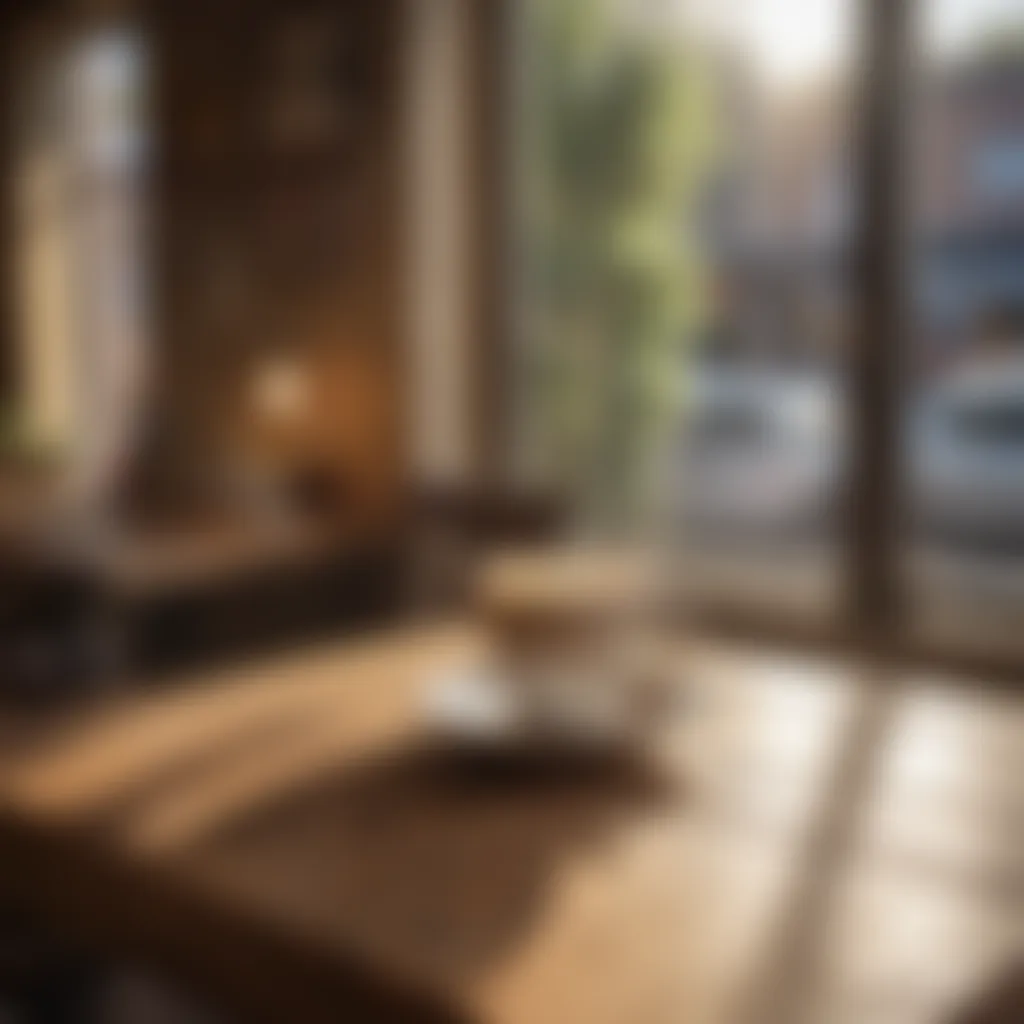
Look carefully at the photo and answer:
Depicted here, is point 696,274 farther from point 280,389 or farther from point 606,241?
point 280,389

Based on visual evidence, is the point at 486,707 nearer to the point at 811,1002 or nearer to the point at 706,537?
the point at 811,1002

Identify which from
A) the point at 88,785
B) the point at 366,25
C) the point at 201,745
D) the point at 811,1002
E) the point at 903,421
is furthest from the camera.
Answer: the point at 366,25

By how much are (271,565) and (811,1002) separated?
1928 mm

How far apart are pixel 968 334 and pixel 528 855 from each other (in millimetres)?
1529

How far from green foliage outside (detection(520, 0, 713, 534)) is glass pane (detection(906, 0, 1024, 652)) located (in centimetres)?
45

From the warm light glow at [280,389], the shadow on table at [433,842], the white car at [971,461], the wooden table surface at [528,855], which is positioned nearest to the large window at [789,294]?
the white car at [971,461]

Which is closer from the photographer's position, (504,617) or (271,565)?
(504,617)

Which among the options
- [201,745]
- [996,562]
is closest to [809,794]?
[201,745]

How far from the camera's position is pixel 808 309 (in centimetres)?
264

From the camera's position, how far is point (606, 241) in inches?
116

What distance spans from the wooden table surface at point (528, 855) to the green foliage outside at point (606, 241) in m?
1.22

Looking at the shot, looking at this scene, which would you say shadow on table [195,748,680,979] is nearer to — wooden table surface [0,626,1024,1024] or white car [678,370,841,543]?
wooden table surface [0,626,1024,1024]

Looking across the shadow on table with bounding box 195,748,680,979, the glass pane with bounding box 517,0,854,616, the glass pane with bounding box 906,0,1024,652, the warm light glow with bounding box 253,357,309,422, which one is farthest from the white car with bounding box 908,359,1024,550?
the warm light glow with bounding box 253,357,309,422

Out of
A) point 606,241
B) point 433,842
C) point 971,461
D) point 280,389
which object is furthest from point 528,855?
point 280,389
